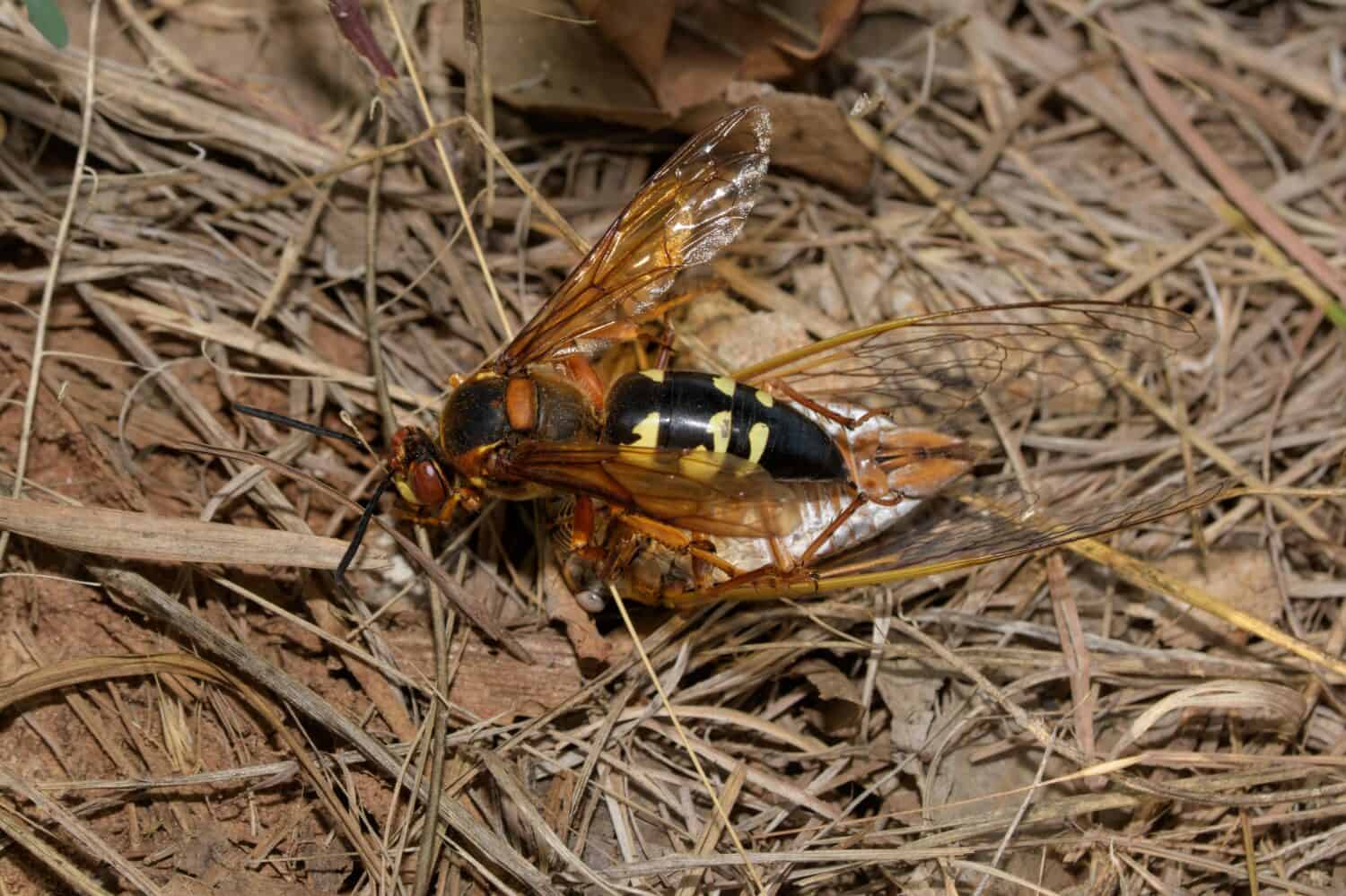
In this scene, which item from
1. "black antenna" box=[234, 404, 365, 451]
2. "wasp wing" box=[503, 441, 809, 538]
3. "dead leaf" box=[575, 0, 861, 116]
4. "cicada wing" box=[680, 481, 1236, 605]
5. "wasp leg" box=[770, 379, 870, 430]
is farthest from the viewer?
"dead leaf" box=[575, 0, 861, 116]

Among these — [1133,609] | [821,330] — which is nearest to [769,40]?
[821,330]

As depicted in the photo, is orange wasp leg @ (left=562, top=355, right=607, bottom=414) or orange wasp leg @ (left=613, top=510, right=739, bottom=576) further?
orange wasp leg @ (left=562, top=355, right=607, bottom=414)

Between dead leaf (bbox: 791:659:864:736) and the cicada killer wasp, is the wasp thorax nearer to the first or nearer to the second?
the cicada killer wasp

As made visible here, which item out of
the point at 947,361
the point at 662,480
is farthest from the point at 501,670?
the point at 947,361

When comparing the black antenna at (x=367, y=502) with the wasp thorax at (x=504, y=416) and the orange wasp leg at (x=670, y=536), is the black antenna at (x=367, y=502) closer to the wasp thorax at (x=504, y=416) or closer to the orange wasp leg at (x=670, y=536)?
the wasp thorax at (x=504, y=416)

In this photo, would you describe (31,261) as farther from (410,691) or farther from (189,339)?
(410,691)

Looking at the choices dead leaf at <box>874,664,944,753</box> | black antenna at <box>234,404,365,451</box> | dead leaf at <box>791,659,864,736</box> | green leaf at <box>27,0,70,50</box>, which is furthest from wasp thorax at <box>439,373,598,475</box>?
green leaf at <box>27,0,70,50</box>
